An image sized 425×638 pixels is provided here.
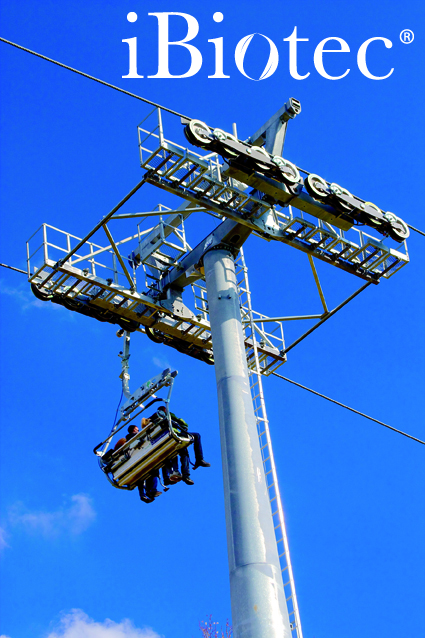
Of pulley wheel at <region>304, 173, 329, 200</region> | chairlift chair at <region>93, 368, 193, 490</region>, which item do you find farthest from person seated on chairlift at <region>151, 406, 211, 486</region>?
pulley wheel at <region>304, 173, 329, 200</region>

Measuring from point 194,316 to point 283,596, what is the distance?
8.25 metres

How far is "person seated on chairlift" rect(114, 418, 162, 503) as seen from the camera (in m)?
22.2

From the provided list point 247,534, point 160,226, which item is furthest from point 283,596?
point 160,226

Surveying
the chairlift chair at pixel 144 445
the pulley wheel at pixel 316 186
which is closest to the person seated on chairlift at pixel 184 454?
the chairlift chair at pixel 144 445

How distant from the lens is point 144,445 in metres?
21.8

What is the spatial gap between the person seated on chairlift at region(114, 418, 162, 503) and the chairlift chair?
12cm

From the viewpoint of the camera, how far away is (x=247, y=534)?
1798 cm

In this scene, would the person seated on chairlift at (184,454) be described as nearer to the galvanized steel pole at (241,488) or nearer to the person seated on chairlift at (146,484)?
the person seated on chairlift at (146,484)

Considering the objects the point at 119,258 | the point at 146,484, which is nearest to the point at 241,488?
the point at 146,484

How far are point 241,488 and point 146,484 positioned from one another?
433 cm

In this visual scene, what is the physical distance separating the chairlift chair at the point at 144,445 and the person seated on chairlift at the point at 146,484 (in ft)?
0.39

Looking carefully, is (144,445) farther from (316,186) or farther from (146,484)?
(316,186)

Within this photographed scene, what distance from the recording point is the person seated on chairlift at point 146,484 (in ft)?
72.7

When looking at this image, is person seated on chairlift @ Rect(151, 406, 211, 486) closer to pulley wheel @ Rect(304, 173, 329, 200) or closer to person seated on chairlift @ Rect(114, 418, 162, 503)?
person seated on chairlift @ Rect(114, 418, 162, 503)
